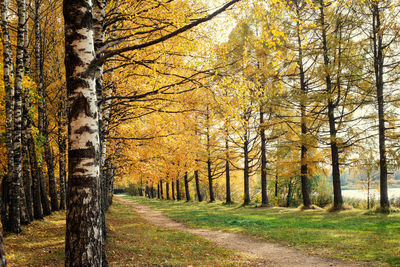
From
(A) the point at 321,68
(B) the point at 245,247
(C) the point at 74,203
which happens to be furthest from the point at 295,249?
(A) the point at 321,68

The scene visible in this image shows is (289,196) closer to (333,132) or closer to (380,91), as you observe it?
(333,132)

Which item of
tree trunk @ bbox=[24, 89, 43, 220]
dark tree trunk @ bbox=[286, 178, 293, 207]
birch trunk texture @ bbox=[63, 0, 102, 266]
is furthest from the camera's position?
dark tree trunk @ bbox=[286, 178, 293, 207]

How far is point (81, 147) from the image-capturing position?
3.12 metres

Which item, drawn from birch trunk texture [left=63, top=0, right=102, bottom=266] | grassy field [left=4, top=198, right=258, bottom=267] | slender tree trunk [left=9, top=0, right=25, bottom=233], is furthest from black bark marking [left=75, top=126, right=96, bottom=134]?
slender tree trunk [left=9, top=0, right=25, bottom=233]

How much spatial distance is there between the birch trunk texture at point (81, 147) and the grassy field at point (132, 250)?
3.00 metres

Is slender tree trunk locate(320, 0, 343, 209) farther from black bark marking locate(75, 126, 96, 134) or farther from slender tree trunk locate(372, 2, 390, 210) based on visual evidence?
black bark marking locate(75, 126, 96, 134)

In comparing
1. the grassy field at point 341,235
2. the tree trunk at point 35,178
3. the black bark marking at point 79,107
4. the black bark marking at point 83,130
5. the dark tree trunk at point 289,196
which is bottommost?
the dark tree trunk at point 289,196

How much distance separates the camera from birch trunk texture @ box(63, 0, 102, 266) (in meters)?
3.07

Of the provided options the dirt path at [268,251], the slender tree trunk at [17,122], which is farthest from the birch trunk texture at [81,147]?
the slender tree trunk at [17,122]

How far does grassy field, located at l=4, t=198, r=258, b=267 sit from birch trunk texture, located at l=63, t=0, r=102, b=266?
9.84 ft

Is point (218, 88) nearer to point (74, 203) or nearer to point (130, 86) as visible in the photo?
point (74, 203)

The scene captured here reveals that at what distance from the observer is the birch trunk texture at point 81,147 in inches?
121

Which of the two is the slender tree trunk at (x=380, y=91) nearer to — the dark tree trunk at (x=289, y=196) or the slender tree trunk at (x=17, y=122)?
the dark tree trunk at (x=289, y=196)

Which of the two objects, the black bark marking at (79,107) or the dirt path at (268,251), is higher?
the black bark marking at (79,107)
